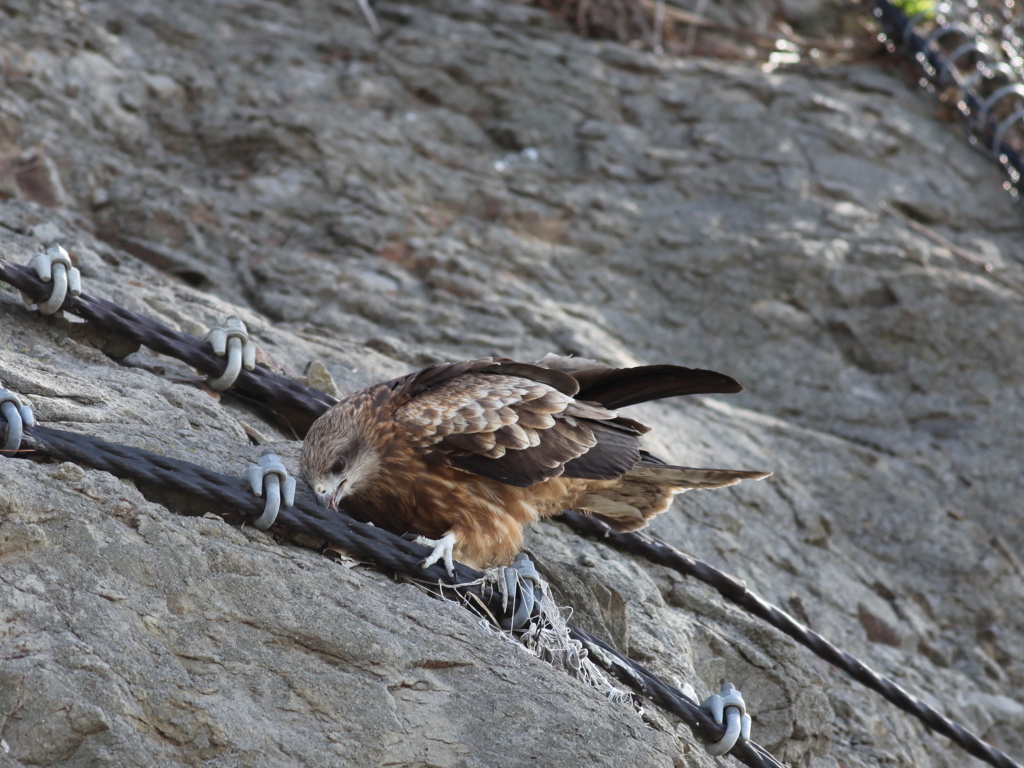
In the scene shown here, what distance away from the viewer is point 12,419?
2.81 metres

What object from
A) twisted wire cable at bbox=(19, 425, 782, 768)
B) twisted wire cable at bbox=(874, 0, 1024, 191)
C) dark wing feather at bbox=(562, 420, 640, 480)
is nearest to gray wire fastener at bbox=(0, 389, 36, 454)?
twisted wire cable at bbox=(19, 425, 782, 768)

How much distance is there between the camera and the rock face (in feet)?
8.87

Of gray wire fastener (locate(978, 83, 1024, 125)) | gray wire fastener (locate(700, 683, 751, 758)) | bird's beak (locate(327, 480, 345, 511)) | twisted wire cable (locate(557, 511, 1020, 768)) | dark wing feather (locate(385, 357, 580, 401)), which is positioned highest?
gray wire fastener (locate(978, 83, 1024, 125))

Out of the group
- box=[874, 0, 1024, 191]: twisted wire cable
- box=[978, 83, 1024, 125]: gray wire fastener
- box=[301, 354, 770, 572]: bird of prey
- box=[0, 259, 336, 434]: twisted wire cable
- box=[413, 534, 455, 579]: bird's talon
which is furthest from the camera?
box=[978, 83, 1024, 125]: gray wire fastener

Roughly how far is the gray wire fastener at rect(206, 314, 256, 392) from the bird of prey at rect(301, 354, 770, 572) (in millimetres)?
473

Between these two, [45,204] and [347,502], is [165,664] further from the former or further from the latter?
[45,204]

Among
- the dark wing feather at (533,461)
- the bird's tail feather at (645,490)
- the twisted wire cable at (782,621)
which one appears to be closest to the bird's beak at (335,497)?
the dark wing feather at (533,461)

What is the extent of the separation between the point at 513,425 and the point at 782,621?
5.04ft

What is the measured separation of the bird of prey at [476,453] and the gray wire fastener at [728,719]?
80 centimetres

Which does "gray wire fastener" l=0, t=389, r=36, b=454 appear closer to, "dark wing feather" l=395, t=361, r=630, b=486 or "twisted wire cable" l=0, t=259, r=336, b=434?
"twisted wire cable" l=0, t=259, r=336, b=434

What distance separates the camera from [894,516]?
6145 millimetres

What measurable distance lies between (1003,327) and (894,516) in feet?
6.04

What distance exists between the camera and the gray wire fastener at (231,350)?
4.09 meters

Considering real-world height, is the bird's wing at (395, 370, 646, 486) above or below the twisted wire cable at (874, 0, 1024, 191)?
below
